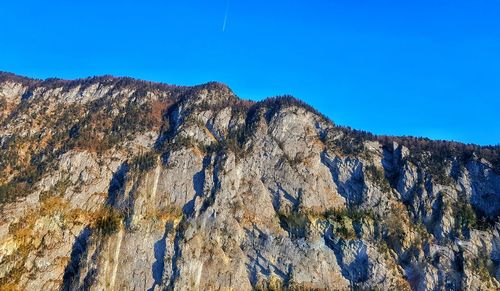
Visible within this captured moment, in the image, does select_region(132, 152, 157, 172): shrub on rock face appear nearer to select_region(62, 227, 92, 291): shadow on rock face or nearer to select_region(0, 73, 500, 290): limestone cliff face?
select_region(0, 73, 500, 290): limestone cliff face

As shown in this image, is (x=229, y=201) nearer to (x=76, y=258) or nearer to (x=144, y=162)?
(x=144, y=162)

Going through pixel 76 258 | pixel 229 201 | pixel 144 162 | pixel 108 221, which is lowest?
pixel 76 258

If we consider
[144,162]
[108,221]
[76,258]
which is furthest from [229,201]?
[76,258]

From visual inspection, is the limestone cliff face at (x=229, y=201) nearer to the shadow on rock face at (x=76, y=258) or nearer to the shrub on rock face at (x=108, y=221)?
the shadow on rock face at (x=76, y=258)

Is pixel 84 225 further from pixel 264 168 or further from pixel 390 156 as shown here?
pixel 390 156

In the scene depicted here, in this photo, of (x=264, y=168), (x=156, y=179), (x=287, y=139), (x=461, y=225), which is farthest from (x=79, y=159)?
(x=461, y=225)

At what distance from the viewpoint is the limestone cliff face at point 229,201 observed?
112 m

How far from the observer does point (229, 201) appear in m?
127

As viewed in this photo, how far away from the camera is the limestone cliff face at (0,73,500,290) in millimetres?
111938

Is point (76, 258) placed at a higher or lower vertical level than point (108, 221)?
lower

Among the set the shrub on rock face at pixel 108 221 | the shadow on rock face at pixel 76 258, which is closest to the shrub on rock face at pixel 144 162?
the shrub on rock face at pixel 108 221

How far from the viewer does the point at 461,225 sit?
124375 mm

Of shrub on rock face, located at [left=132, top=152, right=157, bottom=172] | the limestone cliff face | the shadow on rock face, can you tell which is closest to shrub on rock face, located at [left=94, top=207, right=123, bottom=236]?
the limestone cliff face

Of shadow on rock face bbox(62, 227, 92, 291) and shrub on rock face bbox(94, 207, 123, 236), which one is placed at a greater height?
shrub on rock face bbox(94, 207, 123, 236)
